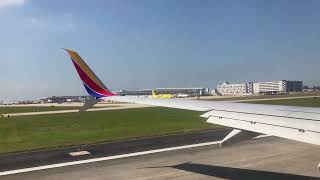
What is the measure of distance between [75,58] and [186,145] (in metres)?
12.9

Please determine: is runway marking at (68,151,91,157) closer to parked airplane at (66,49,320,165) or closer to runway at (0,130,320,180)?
runway at (0,130,320,180)

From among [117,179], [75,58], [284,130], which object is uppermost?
[75,58]

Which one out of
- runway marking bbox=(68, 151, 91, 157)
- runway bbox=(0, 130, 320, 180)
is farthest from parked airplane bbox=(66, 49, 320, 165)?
runway marking bbox=(68, 151, 91, 157)

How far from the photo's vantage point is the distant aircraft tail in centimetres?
1653

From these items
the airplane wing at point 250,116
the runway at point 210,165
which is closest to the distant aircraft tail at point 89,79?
the airplane wing at point 250,116

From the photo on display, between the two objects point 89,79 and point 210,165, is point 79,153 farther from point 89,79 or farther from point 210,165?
point 89,79

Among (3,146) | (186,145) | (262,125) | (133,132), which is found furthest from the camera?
(133,132)

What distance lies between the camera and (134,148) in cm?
2658

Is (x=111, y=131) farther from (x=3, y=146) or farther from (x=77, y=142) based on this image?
(x=3, y=146)

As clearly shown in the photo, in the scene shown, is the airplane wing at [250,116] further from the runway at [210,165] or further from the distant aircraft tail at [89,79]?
the runway at [210,165]

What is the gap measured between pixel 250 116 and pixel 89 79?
7.55 meters

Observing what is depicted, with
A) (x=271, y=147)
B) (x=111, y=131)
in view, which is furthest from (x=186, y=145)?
(x=111, y=131)

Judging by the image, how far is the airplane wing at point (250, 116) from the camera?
1072 centimetres

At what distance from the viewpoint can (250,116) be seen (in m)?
12.8
